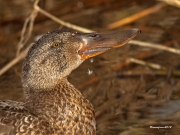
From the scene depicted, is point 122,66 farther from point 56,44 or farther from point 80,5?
point 56,44

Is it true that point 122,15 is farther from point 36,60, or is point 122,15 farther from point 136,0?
point 36,60

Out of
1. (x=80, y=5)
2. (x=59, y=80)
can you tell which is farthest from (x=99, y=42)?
(x=80, y=5)

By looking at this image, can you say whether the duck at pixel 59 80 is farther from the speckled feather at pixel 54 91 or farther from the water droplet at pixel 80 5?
the water droplet at pixel 80 5

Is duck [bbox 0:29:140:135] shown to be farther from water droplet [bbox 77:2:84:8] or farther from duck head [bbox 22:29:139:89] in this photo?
water droplet [bbox 77:2:84:8]

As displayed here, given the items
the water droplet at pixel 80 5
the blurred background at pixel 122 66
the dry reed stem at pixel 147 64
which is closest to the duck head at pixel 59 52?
the blurred background at pixel 122 66

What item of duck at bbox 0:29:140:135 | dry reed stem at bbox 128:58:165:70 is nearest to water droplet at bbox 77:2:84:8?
dry reed stem at bbox 128:58:165:70

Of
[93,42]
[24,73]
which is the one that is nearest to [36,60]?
[24,73]
